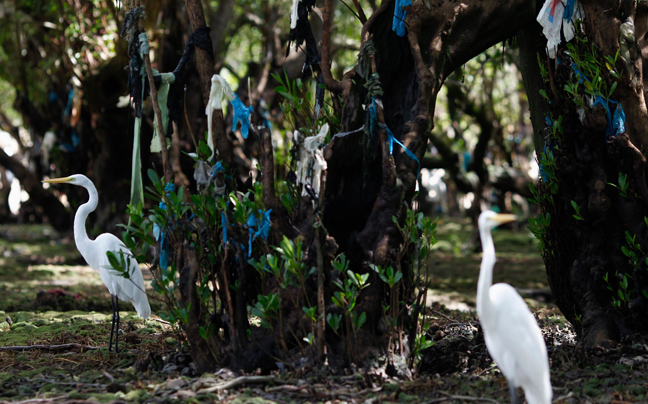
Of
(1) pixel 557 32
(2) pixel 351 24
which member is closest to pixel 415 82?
(1) pixel 557 32

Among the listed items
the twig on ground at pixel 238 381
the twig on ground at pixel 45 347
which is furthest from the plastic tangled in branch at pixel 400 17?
the twig on ground at pixel 45 347

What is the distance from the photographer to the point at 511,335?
3.35 meters

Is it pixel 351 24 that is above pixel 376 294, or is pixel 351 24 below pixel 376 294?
above

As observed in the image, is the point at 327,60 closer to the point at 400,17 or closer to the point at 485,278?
the point at 400,17

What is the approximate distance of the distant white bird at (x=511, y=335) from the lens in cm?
321

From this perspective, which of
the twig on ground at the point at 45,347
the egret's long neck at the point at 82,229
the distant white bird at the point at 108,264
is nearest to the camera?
the twig on ground at the point at 45,347

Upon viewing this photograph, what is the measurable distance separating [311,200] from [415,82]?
1263mm

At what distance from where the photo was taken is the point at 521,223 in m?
19.5

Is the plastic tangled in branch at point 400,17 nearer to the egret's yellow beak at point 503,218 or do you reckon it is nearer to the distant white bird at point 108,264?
the egret's yellow beak at point 503,218

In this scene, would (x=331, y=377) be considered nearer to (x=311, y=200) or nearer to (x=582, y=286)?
(x=311, y=200)

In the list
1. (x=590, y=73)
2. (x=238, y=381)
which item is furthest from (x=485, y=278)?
(x=590, y=73)

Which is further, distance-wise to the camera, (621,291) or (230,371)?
(621,291)

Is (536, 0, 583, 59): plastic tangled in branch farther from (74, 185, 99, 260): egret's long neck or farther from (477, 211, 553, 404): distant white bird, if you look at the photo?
(74, 185, 99, 260): egret's long neck

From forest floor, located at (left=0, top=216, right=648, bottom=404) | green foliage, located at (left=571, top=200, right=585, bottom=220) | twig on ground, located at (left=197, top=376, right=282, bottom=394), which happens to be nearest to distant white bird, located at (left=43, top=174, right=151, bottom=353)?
forest floor, located at (left=0, top=216, right=648, bottom=404)
